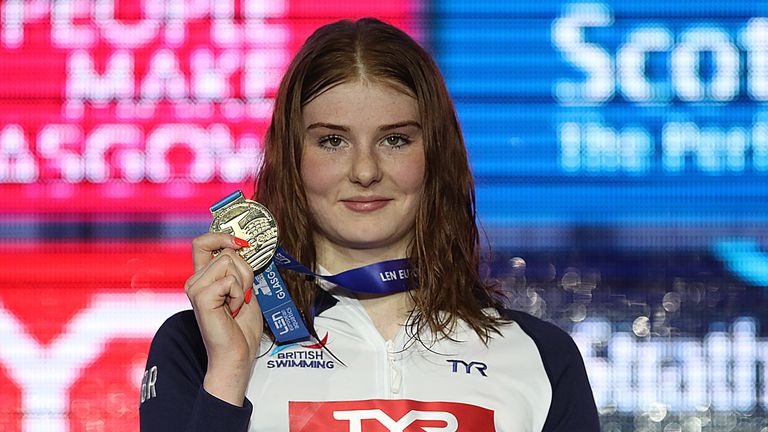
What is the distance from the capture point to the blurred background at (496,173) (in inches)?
117

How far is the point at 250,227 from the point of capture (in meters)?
1.64

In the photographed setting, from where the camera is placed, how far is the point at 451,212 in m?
1.84

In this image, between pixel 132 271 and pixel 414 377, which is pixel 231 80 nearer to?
pixel 132 271

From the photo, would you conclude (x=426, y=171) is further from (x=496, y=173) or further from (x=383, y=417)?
(x=496, y=173)

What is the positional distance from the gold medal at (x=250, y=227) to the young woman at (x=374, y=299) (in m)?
0.03

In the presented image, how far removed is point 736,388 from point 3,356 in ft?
6.02

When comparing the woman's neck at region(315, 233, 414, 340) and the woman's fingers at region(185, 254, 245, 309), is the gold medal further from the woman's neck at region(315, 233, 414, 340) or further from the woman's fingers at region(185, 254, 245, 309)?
the woman's neck at region(315, 233, 414, 340)

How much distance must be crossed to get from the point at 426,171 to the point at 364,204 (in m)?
0.12

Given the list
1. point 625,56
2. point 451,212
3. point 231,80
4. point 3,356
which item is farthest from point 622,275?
point 3,356

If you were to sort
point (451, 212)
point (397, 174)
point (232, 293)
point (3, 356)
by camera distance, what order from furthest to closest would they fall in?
point (3, 356), point (451, 212), point (397, 174), point (232, 293)

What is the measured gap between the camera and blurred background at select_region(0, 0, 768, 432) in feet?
9.78

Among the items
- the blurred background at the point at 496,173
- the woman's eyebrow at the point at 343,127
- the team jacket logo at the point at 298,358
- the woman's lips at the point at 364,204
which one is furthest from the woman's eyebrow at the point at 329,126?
the blurred background at the point at 496,173

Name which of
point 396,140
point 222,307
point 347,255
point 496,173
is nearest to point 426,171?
point 396,140

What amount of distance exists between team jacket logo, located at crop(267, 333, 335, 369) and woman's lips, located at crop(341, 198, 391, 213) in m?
0.22
